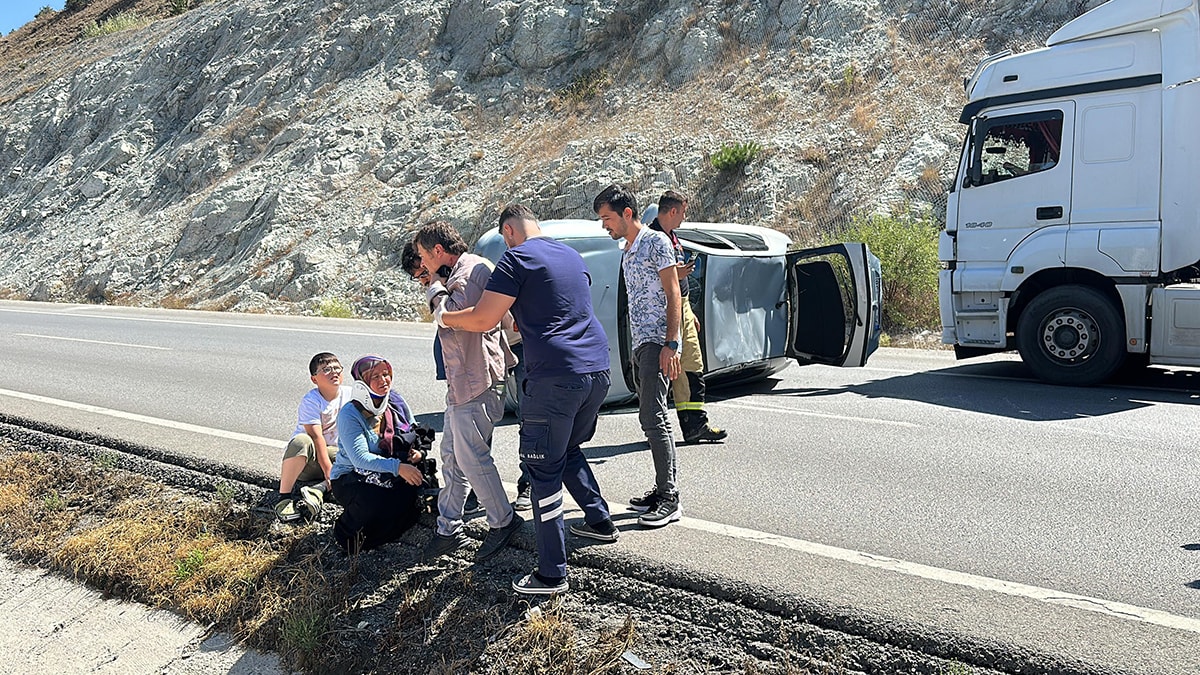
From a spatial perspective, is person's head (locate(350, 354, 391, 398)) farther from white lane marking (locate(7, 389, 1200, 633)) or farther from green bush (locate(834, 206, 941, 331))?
green bush (locate(834, 206, 941, 331))

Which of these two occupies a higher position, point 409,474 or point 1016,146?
point 1016,146

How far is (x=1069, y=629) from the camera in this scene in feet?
12.3

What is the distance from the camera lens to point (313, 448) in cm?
555

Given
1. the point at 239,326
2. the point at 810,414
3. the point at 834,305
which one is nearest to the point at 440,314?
the point at 810,414

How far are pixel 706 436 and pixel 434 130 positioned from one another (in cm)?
2174

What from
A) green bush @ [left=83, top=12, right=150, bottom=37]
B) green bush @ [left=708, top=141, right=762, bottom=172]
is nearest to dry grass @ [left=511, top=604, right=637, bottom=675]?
green bush @ [left=708, top=141, right=762, bottom=172]

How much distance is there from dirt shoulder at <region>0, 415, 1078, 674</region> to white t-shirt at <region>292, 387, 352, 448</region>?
17.5 inches

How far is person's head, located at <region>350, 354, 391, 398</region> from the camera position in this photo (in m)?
5.02

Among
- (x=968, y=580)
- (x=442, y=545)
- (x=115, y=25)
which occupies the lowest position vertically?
(x=968, y=580)

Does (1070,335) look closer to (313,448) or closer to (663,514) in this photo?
(663,514)

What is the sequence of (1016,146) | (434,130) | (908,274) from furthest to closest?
(434,130), (908,274), (1016,146)

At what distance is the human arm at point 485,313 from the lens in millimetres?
4082

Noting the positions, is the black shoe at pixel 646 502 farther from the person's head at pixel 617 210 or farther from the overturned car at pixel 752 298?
the overturned car at pixel 752 298

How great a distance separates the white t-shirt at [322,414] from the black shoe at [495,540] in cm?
137
